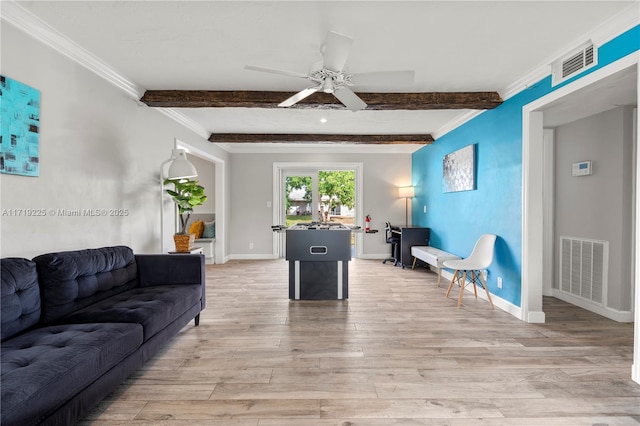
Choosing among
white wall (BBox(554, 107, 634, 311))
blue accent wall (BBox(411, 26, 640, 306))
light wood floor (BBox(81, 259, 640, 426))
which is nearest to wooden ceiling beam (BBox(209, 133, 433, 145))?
blue accent wall (BBox(411, 26, 640, 306))

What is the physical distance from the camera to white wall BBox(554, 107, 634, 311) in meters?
3.15

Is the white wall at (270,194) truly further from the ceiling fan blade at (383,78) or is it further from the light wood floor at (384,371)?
the ceiling fan blade at (383,78)

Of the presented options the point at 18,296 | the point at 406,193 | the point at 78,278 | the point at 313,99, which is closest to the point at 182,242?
the point at 78,278

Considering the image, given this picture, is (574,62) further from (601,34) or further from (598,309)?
(598,309)

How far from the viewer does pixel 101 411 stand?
1.76m

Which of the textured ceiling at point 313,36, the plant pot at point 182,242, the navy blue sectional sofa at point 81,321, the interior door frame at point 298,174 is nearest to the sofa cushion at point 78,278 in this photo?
the navy blue sectional sofa at point 81,321

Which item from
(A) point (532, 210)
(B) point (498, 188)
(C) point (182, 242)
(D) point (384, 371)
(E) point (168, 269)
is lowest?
(D) point (384, 371)

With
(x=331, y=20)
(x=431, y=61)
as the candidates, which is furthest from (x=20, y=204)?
(x=431, y=61)

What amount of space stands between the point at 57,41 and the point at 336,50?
2.10m

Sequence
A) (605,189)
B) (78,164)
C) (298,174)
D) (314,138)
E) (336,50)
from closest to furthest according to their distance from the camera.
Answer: (336,50), (78,164), (605,189), (314,138), (298,174)

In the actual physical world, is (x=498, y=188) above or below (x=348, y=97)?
below

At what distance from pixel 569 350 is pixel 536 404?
1.00m

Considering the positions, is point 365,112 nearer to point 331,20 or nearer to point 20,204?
point 331,20

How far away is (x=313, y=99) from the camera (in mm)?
3572
